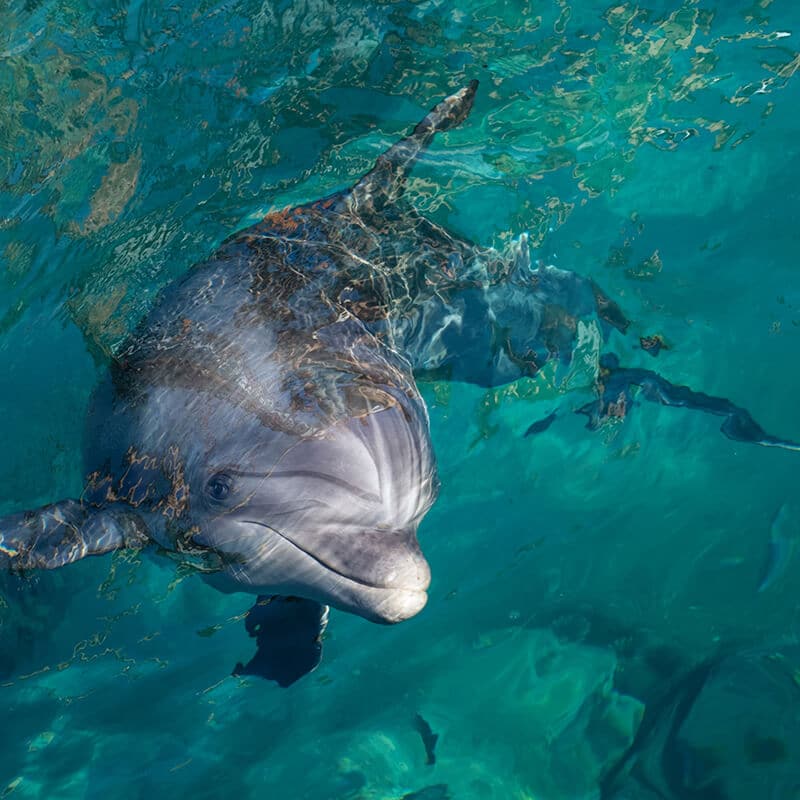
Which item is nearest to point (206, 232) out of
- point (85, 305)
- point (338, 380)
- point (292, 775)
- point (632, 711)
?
point (85, 305)

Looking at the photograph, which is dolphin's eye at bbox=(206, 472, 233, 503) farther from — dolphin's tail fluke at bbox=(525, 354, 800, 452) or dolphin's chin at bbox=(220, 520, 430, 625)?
dolphin's tail fluke at bbox=(525, 354, 800, 452)

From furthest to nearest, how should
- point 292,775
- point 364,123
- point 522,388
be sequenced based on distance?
point 292,775, point 522,388, point 364,123

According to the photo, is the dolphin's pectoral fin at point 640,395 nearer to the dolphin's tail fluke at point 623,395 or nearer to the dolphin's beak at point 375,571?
the dolphin's tail fluke at point 623,395

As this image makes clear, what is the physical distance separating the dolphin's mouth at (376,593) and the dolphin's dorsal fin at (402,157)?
3.48 meters

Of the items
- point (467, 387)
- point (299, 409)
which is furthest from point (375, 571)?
point (467, 387)

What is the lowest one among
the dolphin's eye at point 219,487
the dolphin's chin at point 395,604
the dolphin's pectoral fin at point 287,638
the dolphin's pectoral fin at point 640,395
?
the dolphin's pectoral fin at point 640,395

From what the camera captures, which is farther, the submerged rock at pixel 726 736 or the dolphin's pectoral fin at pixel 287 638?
the submerged rock at pixel 726 736

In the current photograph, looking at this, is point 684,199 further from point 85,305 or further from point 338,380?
point 85,305

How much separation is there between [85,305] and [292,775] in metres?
6.36

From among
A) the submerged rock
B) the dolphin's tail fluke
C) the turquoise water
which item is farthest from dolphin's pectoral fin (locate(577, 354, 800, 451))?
the submerged rock

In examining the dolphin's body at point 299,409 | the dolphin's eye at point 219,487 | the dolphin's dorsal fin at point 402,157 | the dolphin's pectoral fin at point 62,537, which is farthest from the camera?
the dolphin's dorsal fin at point 402,157

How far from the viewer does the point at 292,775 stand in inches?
356

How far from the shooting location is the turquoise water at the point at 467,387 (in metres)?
7.08

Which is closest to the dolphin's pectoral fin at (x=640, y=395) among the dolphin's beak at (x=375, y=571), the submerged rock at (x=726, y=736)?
the submerged rock at (x=726, y=736)
